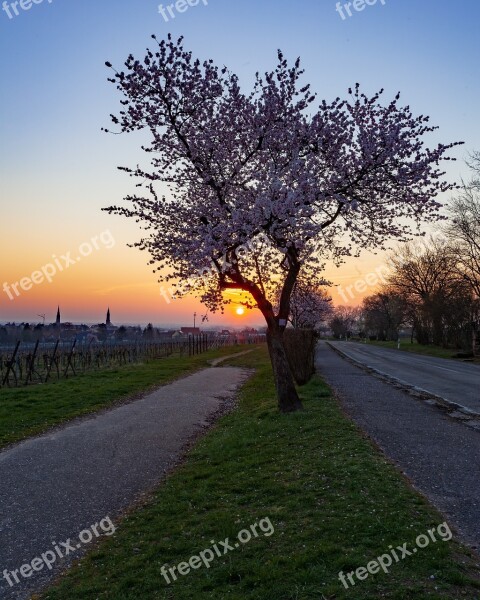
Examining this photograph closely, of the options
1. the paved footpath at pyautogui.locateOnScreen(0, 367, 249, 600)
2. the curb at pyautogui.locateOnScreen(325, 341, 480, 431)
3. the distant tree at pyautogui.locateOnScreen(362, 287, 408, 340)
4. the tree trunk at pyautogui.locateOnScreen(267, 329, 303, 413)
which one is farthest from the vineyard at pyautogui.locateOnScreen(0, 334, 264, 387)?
the distant tree at pyautogui.locateOnScreen(362, 287, 408, 340)

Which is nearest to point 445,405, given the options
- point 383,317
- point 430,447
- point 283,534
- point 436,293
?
point 430,447

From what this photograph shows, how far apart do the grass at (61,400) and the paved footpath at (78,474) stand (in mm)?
769

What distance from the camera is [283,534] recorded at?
5242 millimetres

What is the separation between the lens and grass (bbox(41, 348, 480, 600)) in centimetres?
417

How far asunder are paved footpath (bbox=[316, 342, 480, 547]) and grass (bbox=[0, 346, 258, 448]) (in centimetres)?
791

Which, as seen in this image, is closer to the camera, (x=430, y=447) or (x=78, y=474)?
(x=78, y=474)

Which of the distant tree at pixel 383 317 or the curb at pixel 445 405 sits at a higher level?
the distant tree at pixel 383 317

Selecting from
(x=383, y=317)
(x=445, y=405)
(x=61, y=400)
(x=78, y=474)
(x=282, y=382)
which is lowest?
(x=445, y=405)

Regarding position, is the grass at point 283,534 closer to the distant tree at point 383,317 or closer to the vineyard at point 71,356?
the vineyard at point 71,356

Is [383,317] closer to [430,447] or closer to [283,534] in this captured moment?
[430,447]

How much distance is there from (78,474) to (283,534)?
4.67 m

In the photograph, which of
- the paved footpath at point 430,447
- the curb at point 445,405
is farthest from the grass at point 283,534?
the curb at point 445,405

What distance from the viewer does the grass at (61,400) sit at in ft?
41.3

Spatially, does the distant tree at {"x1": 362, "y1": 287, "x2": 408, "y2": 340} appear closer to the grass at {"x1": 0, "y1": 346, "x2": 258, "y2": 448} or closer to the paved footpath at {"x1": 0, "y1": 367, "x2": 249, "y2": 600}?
the grass at {"x1": 0, "y1": 346, "x2": 258, "y2": 448}
